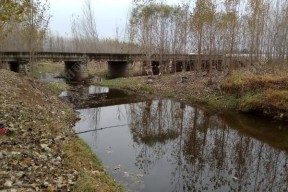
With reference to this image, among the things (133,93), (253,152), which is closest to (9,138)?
(253,152)

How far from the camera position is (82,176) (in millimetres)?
7688

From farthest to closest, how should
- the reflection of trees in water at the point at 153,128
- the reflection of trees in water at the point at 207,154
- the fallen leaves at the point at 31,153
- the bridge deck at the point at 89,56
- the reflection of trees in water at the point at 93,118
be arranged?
the bridge deck at the point at 89,56, the reflection of trees in water at the point at 93,118, the reflection of trees in water at the point at 153,128, the reflection of trees in water at the point at 207,154, the fallen leaves at the point at 31,153

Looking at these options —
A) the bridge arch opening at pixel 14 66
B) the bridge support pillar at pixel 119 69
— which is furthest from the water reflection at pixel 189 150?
the bridge support pillar at pixel 119 69

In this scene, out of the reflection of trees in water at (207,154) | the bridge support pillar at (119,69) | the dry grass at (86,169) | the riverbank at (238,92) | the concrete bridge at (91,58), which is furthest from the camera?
the bridge support pillar at (119,69)

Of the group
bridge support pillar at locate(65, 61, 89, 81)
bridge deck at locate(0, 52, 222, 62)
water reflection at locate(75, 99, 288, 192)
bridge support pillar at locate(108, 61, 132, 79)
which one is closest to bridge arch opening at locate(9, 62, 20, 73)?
bridge deck at locate(0, 52, 222, 62)

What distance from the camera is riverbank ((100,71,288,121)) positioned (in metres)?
17.4

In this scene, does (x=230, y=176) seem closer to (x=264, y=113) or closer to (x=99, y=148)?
(x=99, y=148)

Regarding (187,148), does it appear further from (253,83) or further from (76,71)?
(76,71)

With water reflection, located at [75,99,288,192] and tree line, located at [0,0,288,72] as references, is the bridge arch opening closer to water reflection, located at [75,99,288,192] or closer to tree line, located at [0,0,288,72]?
tree line, located at [0,0,288,72]

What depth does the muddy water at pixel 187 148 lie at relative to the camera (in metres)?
9.51

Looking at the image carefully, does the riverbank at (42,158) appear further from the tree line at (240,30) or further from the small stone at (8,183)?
the tree line at (240,30)

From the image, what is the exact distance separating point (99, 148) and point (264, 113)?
35.4 feet

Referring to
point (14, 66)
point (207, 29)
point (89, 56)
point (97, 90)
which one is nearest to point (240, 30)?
point (207, 29)

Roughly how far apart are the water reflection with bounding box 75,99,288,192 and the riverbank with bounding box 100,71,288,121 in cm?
120
